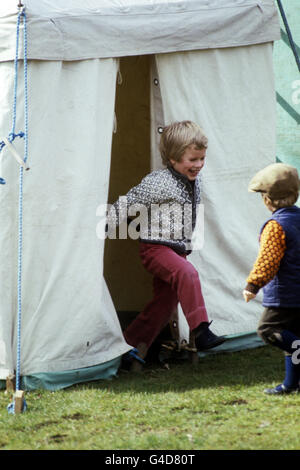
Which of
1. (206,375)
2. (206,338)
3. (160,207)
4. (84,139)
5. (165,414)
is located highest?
(84,139)

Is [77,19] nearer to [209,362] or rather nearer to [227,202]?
[227,202]

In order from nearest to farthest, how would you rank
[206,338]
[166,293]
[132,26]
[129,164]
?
1. [206,338]
2. [132,26]
3. [166,293]
4. [129,164]

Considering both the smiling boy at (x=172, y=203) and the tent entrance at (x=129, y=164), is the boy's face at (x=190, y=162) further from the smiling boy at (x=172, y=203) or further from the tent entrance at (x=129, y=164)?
the tent entrance at (x=129, y=164)

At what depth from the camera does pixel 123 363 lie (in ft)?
17.1

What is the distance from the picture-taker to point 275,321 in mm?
4328

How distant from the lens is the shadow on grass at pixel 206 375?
472 centimetres

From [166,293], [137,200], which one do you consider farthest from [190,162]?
[166,293]

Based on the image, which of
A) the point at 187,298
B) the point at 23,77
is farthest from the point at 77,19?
the point at 187,298

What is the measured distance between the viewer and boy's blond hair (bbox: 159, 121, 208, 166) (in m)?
4.93

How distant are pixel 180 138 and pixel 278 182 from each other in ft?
2.89

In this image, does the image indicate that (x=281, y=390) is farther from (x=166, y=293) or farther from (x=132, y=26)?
(x=132, y=26)

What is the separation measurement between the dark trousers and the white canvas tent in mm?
1002
